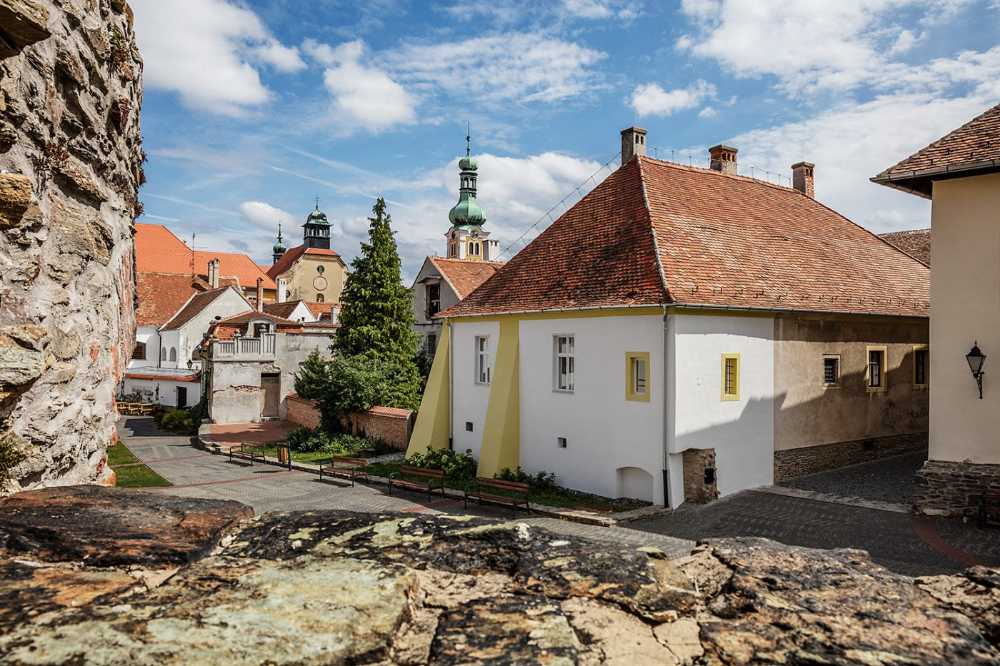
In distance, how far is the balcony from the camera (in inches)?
1394

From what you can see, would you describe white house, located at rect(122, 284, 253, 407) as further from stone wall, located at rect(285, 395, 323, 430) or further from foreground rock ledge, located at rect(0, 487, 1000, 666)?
foreground rock ledge, located at rect(0, 487, 1000, 666)

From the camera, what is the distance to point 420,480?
2050 cm

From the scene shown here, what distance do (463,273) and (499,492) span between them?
23.3 m

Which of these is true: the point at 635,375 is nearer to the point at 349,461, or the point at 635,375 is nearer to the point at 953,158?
the point at 953,158

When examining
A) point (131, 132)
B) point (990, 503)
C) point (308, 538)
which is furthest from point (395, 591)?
point (990, 503)

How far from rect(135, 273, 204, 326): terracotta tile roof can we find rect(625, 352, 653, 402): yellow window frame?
47187mm

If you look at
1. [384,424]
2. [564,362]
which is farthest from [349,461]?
[564,362]

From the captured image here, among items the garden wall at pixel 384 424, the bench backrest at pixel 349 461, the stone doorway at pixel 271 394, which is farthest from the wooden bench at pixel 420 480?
the stone doorway at pixel 271 394

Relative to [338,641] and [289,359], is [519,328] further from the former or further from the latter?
[289,359]

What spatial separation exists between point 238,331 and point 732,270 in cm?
3043

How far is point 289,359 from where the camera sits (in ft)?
125

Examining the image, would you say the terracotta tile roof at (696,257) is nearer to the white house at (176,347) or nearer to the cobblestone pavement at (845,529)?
the cobblestone pavement at (845,529)

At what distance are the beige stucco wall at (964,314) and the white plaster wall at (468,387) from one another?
11.3 metres

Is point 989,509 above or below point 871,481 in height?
above
